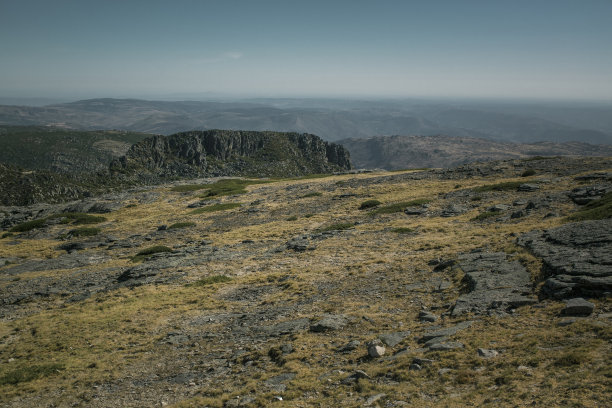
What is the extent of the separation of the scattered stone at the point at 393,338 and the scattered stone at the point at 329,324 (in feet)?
7.47

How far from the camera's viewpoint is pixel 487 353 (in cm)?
1113

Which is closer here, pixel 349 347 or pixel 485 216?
pixel 349 347

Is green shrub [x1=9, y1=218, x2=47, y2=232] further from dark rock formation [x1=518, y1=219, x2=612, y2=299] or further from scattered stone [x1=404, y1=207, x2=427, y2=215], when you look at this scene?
dark rock formation [x1=518, y1=219, x2=612, y2=299]

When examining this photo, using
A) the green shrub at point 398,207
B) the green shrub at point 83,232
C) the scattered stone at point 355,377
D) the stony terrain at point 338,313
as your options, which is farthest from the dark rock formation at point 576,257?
the green shrub at point 83,232

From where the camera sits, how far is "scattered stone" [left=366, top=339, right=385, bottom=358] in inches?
498

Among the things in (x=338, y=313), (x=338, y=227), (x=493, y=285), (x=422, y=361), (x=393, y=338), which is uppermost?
(x=493, y=285)

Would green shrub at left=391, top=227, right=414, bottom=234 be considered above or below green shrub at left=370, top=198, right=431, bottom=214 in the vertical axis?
below

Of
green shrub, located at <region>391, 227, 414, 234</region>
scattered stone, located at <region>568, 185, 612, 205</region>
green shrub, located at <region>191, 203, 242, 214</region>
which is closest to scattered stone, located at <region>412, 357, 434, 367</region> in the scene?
green shrub, located at <region>391, 227, 414, 234</region>

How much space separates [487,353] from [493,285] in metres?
6.09

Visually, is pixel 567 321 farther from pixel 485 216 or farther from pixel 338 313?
pixel 485 216

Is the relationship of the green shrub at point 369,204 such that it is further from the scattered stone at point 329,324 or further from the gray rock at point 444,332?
the gray rock at point 444,332

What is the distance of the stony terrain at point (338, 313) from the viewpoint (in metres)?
10.7

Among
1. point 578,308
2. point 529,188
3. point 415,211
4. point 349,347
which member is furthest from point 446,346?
point 529,188

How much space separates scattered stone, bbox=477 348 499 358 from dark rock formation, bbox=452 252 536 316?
3.33m
